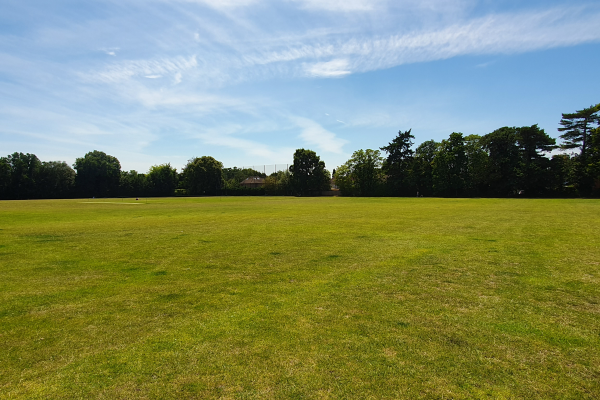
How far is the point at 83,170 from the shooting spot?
A: 98500mm

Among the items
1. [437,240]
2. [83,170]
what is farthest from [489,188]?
[83,170]

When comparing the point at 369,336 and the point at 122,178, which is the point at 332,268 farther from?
the point at 122,178

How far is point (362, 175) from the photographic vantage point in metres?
90.1

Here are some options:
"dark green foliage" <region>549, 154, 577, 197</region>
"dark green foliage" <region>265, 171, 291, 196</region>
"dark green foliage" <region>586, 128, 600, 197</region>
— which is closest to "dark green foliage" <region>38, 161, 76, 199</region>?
"dark green foliage" <region>265, 171, 291, 196</region>

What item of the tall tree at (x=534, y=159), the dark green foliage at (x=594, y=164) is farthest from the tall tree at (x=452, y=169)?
the dark green foliage at (x=594, y=164)

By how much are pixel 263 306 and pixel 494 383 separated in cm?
346

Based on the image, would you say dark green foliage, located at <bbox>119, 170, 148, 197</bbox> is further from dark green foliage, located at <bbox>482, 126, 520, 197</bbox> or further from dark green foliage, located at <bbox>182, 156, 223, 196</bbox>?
dark green foliage, located at <bbox>482, 126, 520, 197</bbox>

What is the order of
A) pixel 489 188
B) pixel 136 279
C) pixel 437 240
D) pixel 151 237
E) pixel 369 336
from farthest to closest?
pixel 489 188 < pixel 151 237 < pixel 437 240 < pixel 136 279 < pixel 369 336

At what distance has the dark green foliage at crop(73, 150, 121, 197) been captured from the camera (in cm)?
9844

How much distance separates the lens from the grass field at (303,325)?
344 cm

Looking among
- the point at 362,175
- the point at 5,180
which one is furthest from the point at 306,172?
the point at 5,180

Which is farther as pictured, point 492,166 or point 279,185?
point 279,185

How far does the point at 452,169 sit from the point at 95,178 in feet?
321

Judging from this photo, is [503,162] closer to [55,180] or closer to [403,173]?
[403,173]
